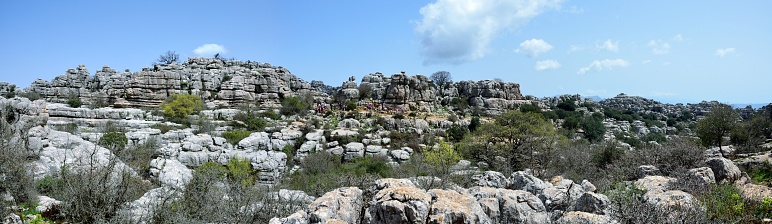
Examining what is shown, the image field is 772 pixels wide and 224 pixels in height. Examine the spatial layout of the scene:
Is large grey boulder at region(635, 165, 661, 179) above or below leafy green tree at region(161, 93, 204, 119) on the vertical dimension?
below

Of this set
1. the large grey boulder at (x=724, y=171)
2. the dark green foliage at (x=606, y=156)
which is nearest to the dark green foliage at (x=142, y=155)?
the large grey boulder at (x=724, y=171)

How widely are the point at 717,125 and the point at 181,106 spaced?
157 feet

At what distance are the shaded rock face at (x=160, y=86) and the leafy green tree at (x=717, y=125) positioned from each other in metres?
48.2

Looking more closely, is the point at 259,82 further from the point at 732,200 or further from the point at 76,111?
the point at 732,200

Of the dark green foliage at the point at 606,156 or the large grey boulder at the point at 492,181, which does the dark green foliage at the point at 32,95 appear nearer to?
the large grey boulder at the point at 492,181

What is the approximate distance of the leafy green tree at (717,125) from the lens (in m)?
22.3

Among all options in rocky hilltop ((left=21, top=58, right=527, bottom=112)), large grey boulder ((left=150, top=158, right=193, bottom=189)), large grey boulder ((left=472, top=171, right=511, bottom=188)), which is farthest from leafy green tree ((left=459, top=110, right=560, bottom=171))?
rocky hilltop ((left=21, top=58, right=527, bottom=112))

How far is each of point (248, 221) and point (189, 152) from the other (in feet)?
66.2

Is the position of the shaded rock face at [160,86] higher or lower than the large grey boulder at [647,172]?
higher

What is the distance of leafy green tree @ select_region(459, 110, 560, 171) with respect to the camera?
73.8 ft

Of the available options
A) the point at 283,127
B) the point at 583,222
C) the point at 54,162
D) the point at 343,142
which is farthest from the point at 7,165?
the point at 283,127

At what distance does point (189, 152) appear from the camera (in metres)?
25.5

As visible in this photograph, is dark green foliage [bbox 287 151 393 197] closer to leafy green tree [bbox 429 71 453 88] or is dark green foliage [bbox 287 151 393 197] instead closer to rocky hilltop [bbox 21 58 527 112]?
rocky hilltop [bbox 21 58 527 112]

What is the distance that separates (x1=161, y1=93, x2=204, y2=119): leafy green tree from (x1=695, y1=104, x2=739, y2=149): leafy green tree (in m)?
45.0
